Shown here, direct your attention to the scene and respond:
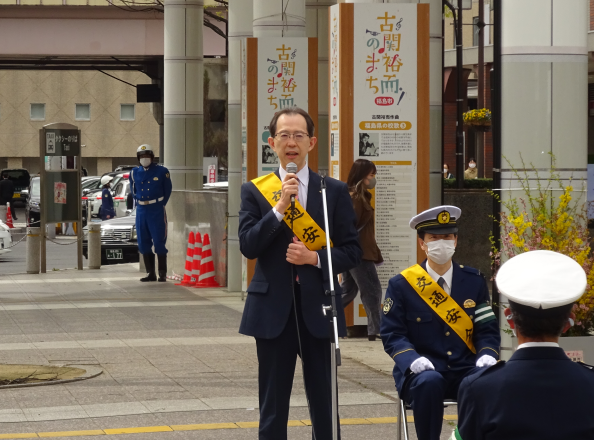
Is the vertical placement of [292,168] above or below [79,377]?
above

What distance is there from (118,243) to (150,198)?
535cm

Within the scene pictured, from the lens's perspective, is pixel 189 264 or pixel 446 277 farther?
pixel 189 264

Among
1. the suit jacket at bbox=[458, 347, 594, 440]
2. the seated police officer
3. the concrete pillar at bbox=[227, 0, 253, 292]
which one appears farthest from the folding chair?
the concrete pillar at bbox=[227, 0, 253, 292]

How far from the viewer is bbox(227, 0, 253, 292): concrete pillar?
15.0 meters

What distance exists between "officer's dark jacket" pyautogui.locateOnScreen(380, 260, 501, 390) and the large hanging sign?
512cm

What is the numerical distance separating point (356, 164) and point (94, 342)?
3.07 m

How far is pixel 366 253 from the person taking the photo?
10.2m

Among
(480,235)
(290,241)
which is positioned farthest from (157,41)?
(290,241)

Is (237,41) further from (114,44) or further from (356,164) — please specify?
(114,44)

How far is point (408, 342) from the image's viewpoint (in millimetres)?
5168

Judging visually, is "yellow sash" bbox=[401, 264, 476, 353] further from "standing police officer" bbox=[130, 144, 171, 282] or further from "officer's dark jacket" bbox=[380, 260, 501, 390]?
"standing police officer" bbox=[130, 144, 171, 282]

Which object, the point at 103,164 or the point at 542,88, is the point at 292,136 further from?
the point at 103,164

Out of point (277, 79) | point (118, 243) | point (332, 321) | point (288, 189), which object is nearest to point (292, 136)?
point (288, 189)

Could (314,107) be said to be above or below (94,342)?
above
